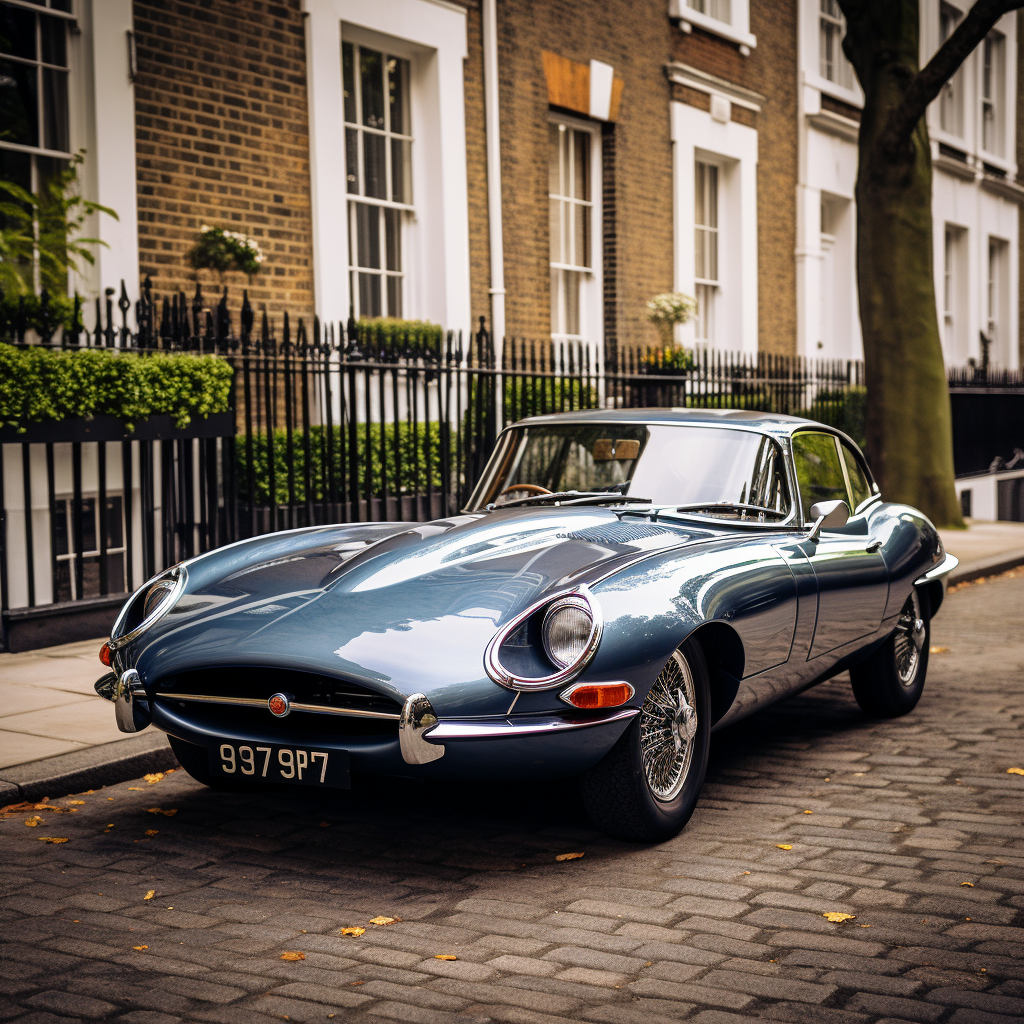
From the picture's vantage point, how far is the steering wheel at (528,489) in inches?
208

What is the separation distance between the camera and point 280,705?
12.2ft

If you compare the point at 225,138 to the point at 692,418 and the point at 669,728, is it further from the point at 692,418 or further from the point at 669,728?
the point at 669,728

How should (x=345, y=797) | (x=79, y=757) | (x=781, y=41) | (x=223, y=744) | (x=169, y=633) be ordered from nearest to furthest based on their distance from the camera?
(x=223, y=744) < (x=169, y=633) < (x=345, y=797) < (x=79, y=757) < (x=781, y=41)

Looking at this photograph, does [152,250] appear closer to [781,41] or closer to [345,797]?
[345,797]

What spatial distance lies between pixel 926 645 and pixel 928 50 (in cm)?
1790

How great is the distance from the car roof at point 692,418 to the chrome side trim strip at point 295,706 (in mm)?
2114

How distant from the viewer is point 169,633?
4.09 metres

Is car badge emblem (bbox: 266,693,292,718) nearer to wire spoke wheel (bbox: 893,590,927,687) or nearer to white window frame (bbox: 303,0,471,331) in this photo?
wire spoke wheel (bbox: 893,590,927,687)

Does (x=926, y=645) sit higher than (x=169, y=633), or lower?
lower

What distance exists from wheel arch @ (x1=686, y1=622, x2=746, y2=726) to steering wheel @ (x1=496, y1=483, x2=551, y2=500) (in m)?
1.14

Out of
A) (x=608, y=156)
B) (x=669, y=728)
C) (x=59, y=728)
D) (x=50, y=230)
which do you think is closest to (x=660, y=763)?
(x=669, y=728)

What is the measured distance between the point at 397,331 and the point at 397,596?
7.34m

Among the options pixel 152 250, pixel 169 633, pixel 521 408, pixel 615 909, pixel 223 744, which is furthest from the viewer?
pixel 521 408

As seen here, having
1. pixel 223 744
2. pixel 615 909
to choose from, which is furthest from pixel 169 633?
pixel 615 909
